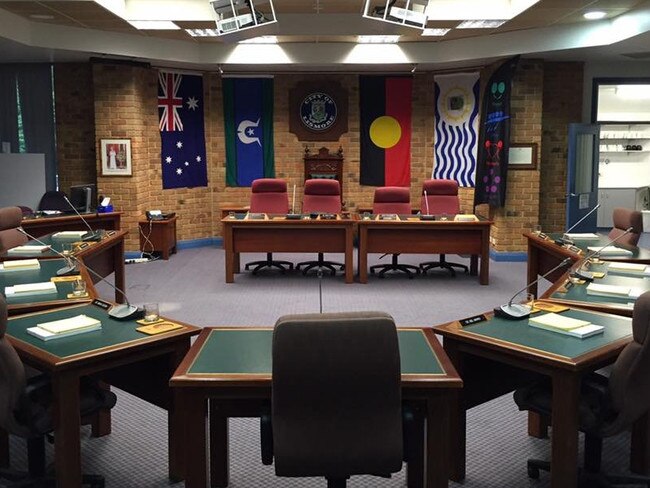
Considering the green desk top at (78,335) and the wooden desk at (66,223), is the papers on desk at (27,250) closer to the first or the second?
the wooden desk at (66,223)

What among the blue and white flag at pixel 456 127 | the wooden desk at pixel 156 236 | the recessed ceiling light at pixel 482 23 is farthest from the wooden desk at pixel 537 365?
the blue and white flag at pixel 456 127

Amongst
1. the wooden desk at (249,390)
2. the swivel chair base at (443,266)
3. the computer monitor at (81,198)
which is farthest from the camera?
the swivel chair base at (443,266)

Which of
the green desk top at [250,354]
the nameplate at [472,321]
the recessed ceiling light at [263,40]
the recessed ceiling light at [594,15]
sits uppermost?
the recessed ceiling light at [263,40]

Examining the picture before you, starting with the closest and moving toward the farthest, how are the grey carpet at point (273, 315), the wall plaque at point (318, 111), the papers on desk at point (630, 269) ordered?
the grey carpet at point (273, 315) < the papers on desk at point (630, 269) < the wall plaque at point (318, 111)

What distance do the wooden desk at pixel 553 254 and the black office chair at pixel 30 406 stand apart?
3.85 metres

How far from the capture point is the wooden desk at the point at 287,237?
793cm

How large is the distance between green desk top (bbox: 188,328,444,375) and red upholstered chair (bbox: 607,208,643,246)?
3.68 meters

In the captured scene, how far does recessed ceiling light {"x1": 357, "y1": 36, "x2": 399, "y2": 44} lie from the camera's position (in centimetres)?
938

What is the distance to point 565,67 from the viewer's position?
9.84 m

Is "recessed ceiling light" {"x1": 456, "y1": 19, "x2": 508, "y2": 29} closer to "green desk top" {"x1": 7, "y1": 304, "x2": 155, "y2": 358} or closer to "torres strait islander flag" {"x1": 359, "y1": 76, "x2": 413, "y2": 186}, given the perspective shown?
"torres strait islander flag" {"x1": 359, "y1": 76, "x2": 413, "y2": 186}

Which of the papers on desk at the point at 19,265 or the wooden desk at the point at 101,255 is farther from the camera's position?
the wooden desk at the point at 101,255

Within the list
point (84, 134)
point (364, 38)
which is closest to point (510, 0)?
point (364, 38)

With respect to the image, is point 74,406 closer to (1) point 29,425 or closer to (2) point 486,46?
(1) point 29,425

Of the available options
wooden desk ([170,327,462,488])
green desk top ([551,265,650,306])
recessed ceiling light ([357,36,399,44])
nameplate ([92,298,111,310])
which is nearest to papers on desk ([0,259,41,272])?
nameplate ([92,298,111,310])
